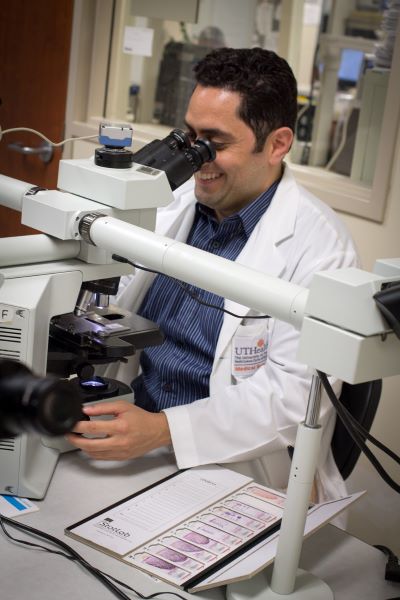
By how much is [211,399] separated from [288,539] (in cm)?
53

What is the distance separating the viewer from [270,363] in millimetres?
1682

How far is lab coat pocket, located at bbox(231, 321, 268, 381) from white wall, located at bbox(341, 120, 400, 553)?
0.89 metres

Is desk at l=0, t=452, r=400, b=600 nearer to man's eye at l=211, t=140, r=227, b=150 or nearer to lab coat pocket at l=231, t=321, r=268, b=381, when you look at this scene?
lab coat pocket at l=231, t=321, r=268, b=381

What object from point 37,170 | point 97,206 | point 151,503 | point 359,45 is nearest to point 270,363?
point 151,503

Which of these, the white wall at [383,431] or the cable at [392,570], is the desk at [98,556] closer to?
the cable at [392,570]

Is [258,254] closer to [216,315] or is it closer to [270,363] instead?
[216,315]

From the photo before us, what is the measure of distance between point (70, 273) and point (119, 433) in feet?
1.07

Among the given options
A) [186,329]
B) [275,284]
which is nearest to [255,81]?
[186,329]

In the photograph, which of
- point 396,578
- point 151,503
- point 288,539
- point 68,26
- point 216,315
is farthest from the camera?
point 68,26

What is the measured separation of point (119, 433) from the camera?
1.48 m

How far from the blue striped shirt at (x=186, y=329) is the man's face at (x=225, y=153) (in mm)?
48

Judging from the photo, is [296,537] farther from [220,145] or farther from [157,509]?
[220,145]

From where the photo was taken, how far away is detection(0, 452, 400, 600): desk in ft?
3.82

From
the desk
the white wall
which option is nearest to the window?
the white wall
